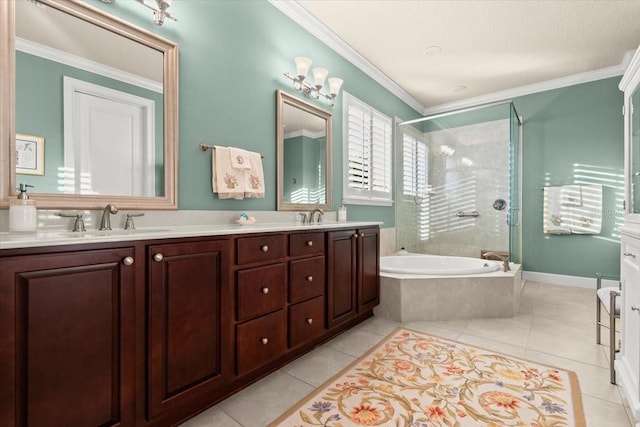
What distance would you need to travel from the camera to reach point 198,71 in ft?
6.56

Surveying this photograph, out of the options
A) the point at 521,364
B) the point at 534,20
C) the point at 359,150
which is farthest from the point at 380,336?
the point at 534,20

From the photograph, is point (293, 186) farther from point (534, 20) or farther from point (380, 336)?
point (534, 20)

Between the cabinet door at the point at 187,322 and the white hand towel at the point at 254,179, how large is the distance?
76cm

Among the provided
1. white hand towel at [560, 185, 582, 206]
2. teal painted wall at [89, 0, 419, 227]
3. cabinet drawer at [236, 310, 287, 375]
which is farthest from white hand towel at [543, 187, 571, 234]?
cabinet drawer at [236, 310, 287, 375]

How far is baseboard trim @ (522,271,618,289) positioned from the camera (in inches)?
155

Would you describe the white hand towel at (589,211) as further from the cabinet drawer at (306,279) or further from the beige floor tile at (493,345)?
the cabinet drawer at (306,279)

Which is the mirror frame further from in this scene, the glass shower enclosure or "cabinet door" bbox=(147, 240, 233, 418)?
the glass shower enclosure

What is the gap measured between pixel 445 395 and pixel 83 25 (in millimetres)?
2617

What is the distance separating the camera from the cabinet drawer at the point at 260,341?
1.64 m

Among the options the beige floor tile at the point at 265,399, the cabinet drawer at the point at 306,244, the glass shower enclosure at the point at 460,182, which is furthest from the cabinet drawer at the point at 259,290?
the glass shower enclosure at the point at 460,182

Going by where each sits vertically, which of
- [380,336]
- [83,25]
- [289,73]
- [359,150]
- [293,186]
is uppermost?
[289,73]

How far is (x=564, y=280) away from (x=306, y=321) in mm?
3878

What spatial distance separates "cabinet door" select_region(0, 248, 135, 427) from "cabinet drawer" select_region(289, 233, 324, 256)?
36.7 inches

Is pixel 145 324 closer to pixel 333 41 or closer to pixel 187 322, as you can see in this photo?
pixel 187 322
